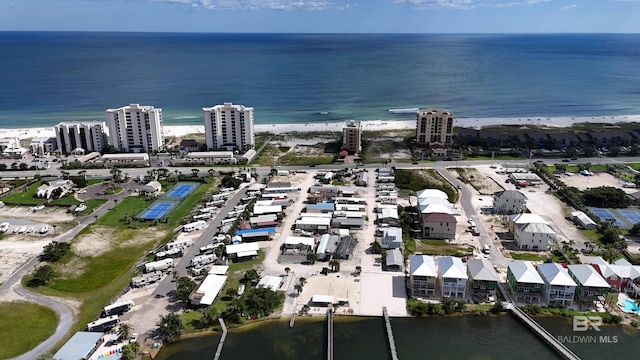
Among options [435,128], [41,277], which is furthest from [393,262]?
[435,128]

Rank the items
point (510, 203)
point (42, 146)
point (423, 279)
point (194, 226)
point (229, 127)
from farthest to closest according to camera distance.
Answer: point (229, 127)
point (42, 146)
point (510, 203)
point (194, 226)
point (423, 279)

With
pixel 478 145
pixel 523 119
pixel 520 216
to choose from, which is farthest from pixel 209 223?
pixel 523 119

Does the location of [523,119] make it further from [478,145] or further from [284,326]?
[284,326]

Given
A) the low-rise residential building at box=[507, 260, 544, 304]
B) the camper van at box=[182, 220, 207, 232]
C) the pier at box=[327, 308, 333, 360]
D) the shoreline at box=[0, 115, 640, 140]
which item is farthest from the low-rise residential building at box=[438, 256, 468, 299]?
the shoreline at box=[0, 115, 640, 140]

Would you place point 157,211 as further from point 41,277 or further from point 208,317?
point 208,317

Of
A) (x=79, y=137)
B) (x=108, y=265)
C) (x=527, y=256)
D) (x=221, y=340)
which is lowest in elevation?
(x=221, y=340)

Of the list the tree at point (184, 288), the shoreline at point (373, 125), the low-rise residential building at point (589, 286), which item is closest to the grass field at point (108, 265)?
the tree at point (184, 288)
